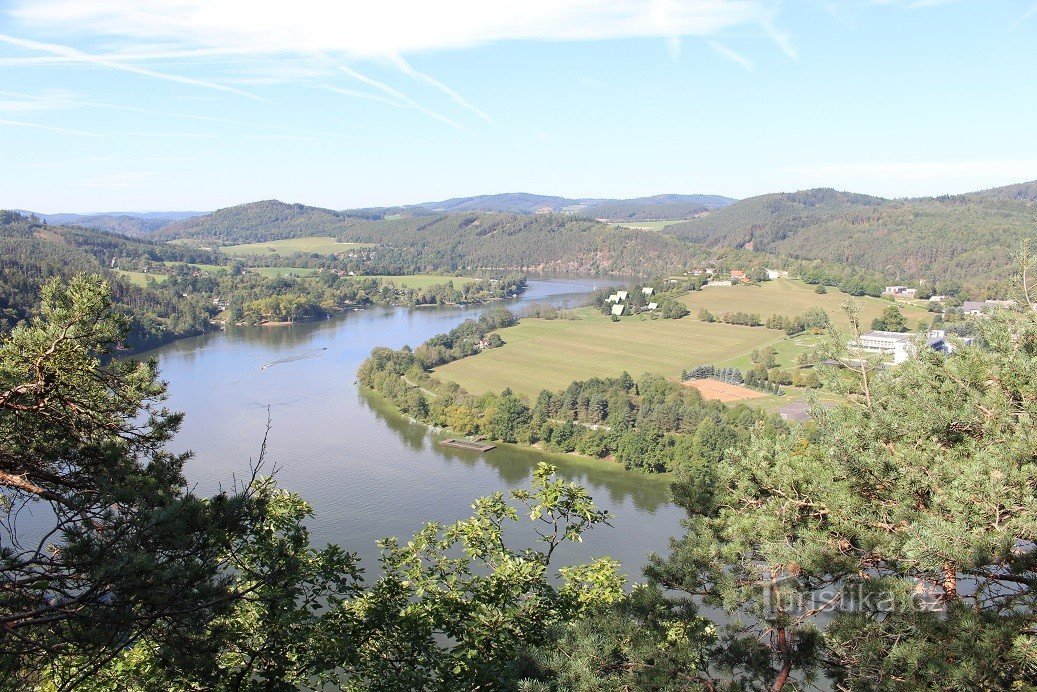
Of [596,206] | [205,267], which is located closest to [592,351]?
[205,267]

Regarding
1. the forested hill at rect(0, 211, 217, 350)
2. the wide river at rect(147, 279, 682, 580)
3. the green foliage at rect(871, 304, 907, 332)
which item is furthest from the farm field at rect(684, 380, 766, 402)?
the forested hill at rect(0, 211, 217, 350)

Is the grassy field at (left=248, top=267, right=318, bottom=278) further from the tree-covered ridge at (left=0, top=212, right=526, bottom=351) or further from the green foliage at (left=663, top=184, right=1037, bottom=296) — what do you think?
the green foliage at (left=663, top=184, right=1037, bottom=296)

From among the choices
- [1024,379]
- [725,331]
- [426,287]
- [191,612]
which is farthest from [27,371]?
[426,287]

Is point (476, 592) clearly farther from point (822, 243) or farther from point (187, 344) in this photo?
point (822, 243)

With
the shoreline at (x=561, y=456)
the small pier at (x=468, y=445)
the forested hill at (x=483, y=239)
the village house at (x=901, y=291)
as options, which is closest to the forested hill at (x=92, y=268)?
the shoreline at (x=561, y=456)

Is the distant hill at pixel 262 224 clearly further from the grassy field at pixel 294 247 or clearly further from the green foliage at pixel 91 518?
the green foliage at pixel 91 518

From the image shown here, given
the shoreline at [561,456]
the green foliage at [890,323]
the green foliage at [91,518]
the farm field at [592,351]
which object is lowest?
the shoreline at [561,456]

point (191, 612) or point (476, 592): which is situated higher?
point (191, 612)

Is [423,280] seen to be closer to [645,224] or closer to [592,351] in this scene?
[592,351]
